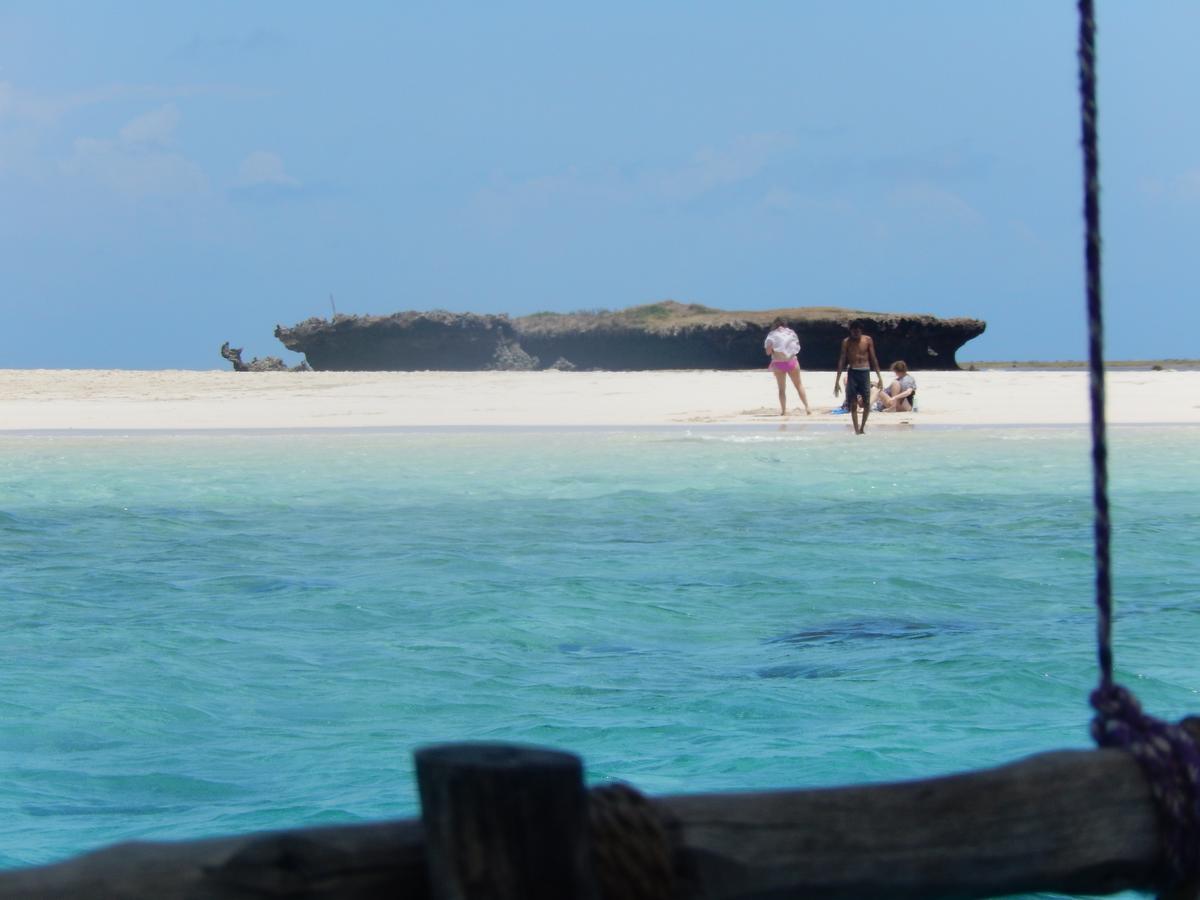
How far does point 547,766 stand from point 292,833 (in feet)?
0.97

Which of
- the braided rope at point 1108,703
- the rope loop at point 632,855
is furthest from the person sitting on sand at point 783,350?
the rope loop at point 632,855

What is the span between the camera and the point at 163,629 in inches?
327

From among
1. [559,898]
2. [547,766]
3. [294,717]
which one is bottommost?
[294,717]

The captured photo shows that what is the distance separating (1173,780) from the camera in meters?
1.86

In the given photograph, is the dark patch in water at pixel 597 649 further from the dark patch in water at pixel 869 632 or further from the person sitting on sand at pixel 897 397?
the person sitting on sand at pixel 897 397

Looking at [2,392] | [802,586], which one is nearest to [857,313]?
[2,392]

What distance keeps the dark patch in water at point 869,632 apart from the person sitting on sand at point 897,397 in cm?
1289

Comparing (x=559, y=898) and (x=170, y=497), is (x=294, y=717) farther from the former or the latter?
(x=170, y=497)

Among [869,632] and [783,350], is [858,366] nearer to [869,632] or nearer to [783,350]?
[783,350]

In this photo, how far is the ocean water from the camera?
6.00 metres

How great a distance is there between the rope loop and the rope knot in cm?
67

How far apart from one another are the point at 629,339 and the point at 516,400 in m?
35.4

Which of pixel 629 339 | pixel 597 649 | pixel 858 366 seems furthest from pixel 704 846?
pixel 629 339

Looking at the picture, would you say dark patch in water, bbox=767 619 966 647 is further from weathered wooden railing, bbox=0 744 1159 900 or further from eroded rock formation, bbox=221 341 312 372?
eroded rock formation, bbox=221 341 312 372
